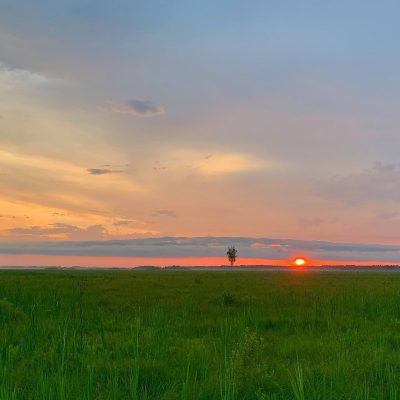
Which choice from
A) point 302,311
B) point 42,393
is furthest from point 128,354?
point 302,311

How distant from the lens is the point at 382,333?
11.5 meters

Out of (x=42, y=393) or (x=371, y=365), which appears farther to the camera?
(x=371, y=365)

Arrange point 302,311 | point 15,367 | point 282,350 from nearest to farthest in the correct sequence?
point 15,367 < point 282,350 < point 302,311

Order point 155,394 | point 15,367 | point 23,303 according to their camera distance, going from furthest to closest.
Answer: point 23,303, point 15,367, point 155,394

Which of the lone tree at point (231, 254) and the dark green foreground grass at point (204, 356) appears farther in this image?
the lone tree at point (231, 254)

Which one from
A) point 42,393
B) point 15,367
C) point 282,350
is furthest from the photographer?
point 282,350

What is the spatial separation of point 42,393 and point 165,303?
12.3 meters

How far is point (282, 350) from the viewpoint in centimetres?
932

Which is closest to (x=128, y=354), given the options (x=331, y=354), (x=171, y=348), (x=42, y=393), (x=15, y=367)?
(x=171, y=348)

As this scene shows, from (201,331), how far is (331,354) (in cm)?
395

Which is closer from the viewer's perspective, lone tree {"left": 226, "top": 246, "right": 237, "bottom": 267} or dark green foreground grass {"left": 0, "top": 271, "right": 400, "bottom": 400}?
dark green foreground grass {"left": 0, "top": 271, "right": 400, "bottom": 400}

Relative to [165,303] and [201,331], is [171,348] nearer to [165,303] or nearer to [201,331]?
[201,331]

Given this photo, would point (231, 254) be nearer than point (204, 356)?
No

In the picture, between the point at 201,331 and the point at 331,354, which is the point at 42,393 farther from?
the point at 201,331
